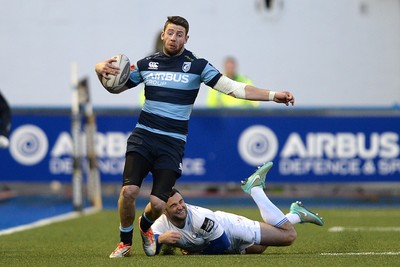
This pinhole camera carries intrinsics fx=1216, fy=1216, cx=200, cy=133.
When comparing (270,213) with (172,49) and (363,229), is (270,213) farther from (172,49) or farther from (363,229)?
(363,229)

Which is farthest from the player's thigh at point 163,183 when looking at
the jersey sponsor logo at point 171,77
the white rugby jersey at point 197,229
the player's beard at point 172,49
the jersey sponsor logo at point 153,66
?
the player's beard at point 172,49

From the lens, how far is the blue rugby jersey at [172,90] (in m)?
11.0

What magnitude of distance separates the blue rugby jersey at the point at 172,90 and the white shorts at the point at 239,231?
84 cm

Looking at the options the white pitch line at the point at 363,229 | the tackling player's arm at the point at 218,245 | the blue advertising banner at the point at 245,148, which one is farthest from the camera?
the blue advertising banner at the point at 245,148

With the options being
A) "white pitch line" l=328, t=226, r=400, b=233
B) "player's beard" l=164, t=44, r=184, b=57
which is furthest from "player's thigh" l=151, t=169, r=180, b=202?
"white pitch line" l=328, t=226, r=400, b=233

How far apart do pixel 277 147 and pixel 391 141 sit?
1787 mm

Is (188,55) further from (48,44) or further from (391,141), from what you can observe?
(48,44)

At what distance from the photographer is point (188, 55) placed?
1111cm

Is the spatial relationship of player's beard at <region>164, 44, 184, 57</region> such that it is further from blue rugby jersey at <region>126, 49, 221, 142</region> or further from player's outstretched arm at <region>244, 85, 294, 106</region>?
player's outstretched arm at <region>244, 85, 294, 106</region>

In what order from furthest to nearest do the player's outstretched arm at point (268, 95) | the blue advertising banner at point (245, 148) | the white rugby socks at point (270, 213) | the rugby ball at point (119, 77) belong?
1. the blue advertising banner at point (245, 148)
2. the white rugby socks at point (270, 213)
3. the rugby ball at point (119, 77)
4. the player's outstretched arm at point (268, 95)

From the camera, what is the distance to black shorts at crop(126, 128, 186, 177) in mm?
10883

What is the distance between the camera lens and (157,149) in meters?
10.9

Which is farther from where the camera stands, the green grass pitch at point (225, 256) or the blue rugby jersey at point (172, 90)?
the blue rugby jersey at point (172, 90)

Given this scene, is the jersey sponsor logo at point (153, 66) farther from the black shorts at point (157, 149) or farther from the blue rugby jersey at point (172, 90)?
the black shorts at point (157, 149)
